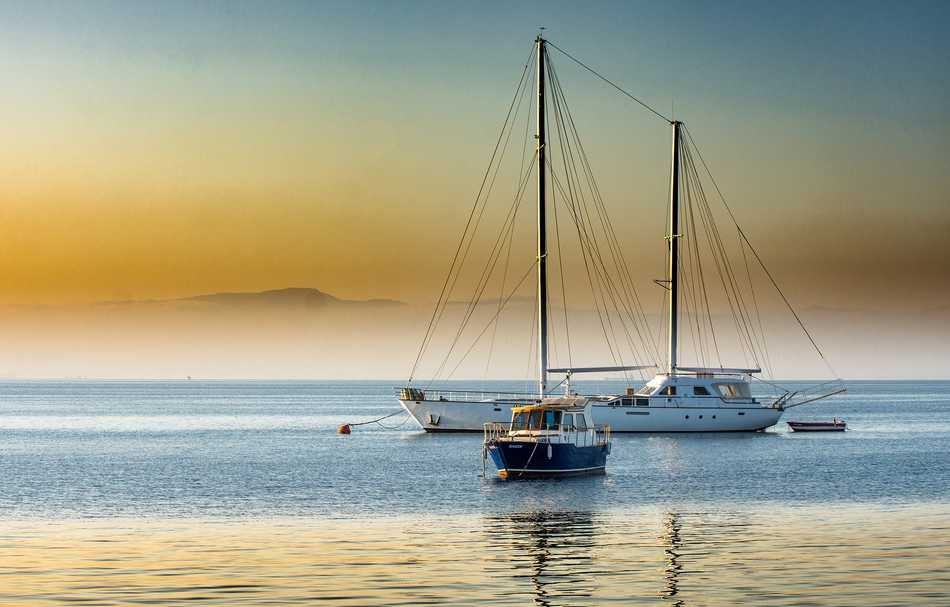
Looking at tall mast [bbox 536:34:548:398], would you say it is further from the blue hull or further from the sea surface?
the blue hull

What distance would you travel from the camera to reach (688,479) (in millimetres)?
67250

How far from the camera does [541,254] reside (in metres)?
85.9

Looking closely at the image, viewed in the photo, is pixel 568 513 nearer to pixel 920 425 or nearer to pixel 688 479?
pixel 688 479

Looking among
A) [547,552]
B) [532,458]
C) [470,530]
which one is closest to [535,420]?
[532,458]

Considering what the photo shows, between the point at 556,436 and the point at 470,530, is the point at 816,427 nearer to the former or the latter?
the point at 556,436

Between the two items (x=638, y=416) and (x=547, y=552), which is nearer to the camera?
(x=547, y=552)

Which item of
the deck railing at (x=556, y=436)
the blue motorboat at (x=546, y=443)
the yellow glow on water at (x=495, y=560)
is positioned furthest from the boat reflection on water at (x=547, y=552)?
the deck railing at (x=556, y=436)

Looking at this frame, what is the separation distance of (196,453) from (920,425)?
88922 millimetres

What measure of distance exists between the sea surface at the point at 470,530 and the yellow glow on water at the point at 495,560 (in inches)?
4.4

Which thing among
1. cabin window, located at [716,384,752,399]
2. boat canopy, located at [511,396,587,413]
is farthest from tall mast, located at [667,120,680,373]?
boat canopy, located at [511,396,587,413]

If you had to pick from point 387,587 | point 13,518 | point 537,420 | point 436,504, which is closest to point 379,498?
point 436,504

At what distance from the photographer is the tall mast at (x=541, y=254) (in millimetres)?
84425

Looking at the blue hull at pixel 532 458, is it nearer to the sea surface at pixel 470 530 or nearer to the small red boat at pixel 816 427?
the sea surface at pixel 470 530

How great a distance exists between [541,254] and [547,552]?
4788cm
